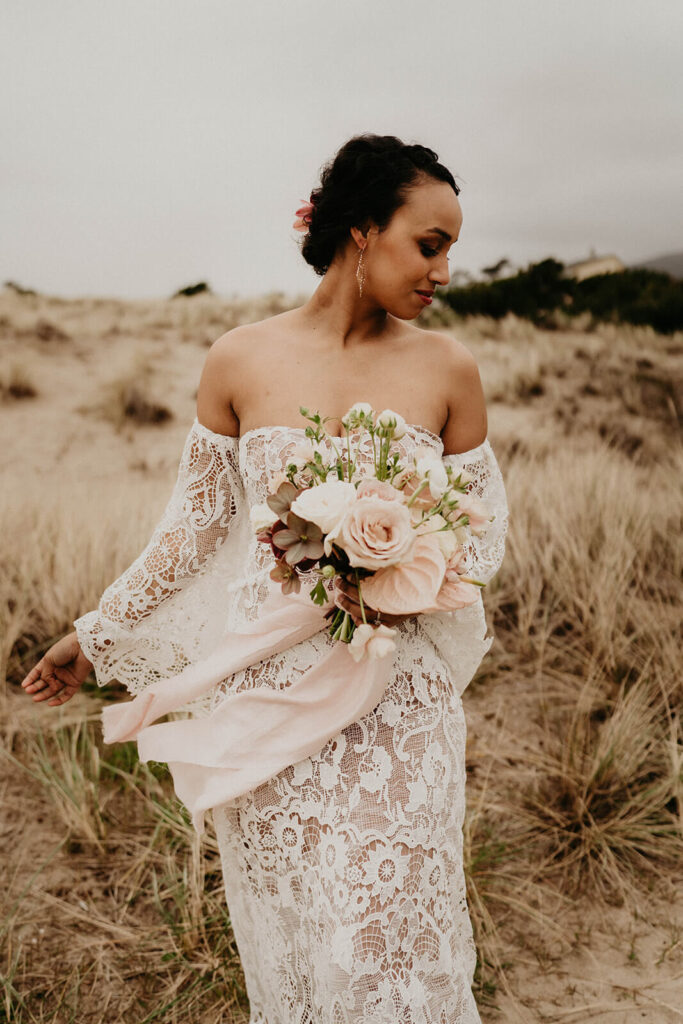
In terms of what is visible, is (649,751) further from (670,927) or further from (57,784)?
(57,784)

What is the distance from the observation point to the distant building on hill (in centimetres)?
1970

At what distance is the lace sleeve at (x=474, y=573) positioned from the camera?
2.06 metres

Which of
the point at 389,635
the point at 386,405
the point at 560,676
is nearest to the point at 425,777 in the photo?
the point at 389,635

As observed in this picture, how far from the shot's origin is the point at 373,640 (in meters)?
1.52

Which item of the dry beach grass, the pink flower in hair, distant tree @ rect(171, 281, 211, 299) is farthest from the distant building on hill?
the pink flower in hair

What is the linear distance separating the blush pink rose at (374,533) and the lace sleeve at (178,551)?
86 cm

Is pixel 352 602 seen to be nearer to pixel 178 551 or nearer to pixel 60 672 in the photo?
pixel 178 551

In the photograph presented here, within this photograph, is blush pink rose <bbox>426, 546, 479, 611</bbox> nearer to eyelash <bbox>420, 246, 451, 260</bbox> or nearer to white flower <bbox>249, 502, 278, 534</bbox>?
white flower <bbox>249, 502, 278, 534</bbox>

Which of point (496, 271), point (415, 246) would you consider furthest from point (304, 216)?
point (496, 271)

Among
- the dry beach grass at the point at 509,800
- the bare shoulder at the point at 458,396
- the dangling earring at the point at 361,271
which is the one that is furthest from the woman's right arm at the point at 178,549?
the dry beach grass at the point at 509,800

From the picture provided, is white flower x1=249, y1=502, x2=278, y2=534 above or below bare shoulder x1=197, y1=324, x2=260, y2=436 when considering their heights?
below

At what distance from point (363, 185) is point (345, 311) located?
337 mm

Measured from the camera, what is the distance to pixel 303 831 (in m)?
1.71

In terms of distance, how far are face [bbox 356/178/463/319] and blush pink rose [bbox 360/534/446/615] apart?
78 cm
